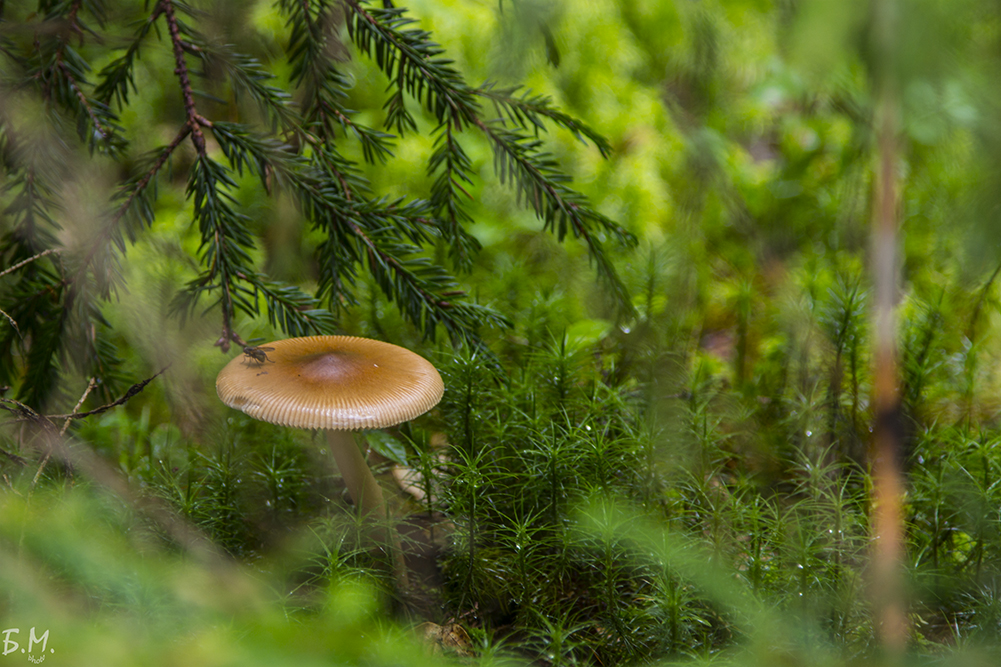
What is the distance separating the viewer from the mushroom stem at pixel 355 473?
1.77 metres

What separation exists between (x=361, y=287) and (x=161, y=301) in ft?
2.61

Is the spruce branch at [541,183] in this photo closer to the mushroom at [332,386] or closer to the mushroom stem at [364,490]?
the mushroom at [332,386]

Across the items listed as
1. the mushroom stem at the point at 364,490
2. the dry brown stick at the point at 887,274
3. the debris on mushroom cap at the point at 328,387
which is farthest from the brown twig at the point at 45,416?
the dry brown stick at the point at 887,274

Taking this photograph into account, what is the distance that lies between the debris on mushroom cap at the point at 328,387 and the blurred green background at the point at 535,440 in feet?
0.46

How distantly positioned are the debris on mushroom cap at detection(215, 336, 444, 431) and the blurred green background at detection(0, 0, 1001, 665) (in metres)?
0.14

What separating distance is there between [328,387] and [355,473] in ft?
1.22

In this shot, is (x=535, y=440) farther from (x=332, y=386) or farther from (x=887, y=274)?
(x=887, y=274)

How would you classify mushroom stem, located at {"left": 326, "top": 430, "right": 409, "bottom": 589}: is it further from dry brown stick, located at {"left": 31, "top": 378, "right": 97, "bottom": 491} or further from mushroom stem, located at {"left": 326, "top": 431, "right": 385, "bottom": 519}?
dry brown stick, located at {"left": 31, "top": 378, "right": 97, "bottom": 491}

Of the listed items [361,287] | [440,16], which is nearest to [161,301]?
[361,287]

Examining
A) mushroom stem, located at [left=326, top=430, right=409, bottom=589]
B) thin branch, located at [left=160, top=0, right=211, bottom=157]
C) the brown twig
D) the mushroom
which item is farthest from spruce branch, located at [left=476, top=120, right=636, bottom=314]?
the brown twig

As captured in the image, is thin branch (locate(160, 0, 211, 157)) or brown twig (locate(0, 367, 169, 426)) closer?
brown twig (locate(0, 367, 169, 426))

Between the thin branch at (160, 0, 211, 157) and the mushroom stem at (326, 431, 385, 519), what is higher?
the thin branch at (160, 0, 211, 157)

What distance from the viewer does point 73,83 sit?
1.59 meters

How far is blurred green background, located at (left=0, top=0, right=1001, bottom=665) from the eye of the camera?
115 cm
